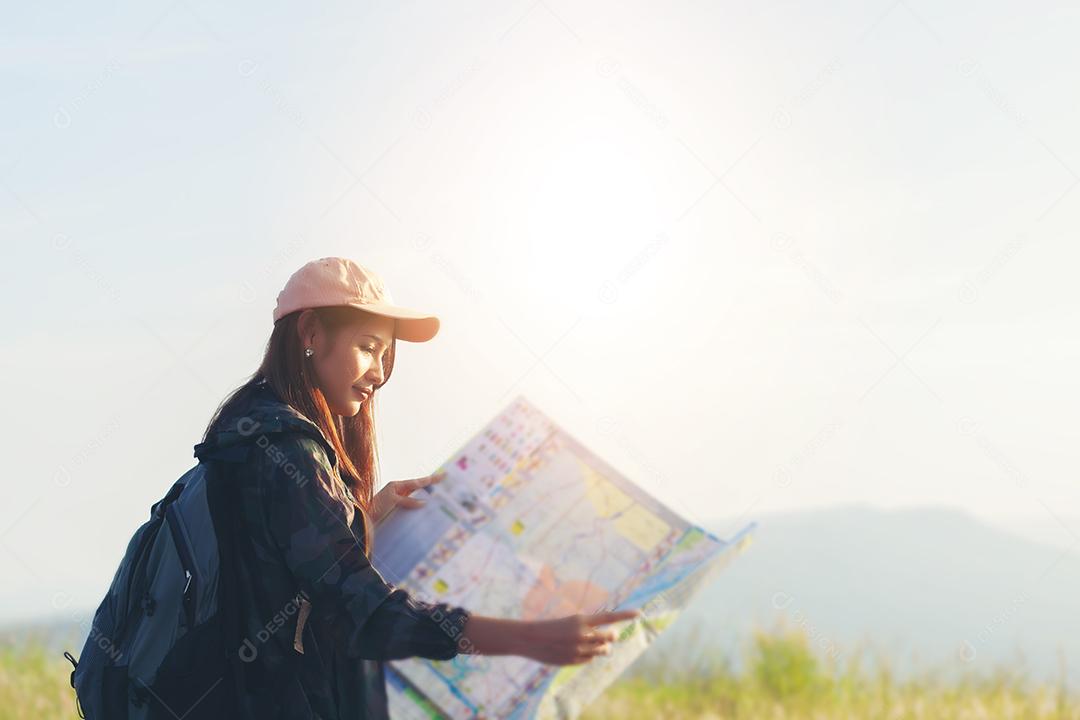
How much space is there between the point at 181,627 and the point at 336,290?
841 mm

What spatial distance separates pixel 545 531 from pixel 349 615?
683mm

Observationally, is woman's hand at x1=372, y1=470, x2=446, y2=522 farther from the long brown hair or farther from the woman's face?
the woman's face

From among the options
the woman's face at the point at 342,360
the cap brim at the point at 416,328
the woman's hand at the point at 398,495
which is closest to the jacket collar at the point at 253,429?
the woman's face at the point at 342,360

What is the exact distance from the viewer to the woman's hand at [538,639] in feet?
7.93

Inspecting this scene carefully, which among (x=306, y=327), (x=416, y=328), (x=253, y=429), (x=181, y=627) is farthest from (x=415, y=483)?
(x=181, y=627)

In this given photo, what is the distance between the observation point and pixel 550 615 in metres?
2.83

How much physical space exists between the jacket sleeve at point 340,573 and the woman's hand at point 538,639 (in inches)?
1.4

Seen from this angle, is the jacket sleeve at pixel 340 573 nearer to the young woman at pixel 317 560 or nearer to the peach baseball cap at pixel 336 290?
the young woman at pixel 317 560

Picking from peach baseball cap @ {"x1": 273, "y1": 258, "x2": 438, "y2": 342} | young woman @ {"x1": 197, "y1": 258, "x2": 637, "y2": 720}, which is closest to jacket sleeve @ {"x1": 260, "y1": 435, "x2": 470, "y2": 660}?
young woman @ {"x1": 197, "y1": 258, "x2": 637, "y2": 720}

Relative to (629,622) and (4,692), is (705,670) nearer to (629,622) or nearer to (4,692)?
(629,622)

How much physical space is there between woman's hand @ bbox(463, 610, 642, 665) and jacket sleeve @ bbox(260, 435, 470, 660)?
0.04 metres

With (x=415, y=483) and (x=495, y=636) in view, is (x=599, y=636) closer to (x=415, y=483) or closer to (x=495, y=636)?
(x=495, y=636)

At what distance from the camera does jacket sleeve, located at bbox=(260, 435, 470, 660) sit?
238 cm

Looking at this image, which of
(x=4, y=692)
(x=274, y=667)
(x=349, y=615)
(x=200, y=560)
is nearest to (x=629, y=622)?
(x=349, y=615)
